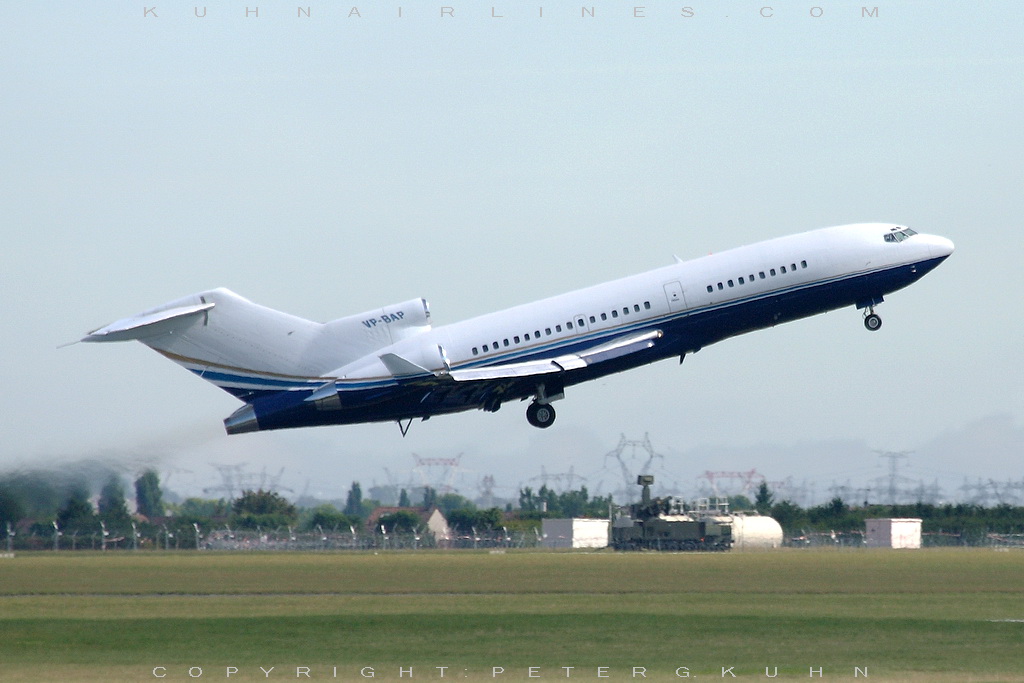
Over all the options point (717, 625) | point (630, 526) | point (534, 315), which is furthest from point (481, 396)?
point (630, 526)

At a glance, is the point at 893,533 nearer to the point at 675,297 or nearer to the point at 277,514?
the point at 277,514

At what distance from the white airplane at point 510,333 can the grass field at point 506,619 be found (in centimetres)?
811

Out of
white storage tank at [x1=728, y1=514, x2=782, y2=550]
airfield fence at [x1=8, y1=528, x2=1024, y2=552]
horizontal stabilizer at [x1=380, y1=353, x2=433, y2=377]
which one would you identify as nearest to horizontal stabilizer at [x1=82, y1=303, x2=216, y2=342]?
horizontal stabilizer at [x1=380, y1=353, x2=433, y2=377]

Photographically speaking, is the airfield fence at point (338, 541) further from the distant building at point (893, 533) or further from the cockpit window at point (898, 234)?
the cockpit window at point (898, 234)

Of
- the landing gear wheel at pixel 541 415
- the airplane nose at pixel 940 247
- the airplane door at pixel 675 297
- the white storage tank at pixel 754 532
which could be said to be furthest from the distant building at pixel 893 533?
the airplane door at pixel 675 297

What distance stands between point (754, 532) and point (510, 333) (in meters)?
48.3

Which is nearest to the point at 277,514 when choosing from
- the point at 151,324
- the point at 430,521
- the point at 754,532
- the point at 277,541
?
the point at 277,541

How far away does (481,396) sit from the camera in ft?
168

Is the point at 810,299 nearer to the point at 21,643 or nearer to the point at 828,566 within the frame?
the point at 828,566

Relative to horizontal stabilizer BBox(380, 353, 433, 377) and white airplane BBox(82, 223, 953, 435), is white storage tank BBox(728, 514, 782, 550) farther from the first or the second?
horizontal stabilizer BBox(380, 353, 433, 377)

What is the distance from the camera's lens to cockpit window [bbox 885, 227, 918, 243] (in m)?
52.4

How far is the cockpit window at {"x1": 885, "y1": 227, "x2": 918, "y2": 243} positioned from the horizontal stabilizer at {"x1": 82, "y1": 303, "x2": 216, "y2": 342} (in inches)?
1050

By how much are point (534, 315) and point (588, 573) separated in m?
19.9

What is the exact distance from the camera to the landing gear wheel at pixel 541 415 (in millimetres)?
52031
